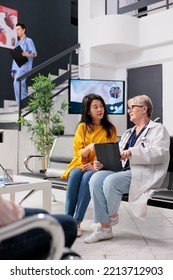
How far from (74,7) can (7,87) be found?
319cm

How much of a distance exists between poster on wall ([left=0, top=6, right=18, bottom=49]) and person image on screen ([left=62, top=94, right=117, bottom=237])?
5148 millimetres

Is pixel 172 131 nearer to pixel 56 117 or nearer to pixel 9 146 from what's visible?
pixel 56 117

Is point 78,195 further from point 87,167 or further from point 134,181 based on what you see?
point 134,181

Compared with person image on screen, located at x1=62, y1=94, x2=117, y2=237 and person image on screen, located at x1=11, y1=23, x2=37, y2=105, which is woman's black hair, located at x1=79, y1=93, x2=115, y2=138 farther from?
person image on screen, located at x1=11, y1=23, x2=37, y2=105

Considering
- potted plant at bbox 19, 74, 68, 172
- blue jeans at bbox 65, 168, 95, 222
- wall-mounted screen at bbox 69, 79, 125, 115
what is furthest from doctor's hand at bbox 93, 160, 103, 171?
wall-mounted screen at bbox 69, 79, 125, 115

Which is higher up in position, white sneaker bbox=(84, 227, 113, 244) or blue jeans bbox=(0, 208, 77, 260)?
blue jeans bbox=(0, 208, 77, 260)

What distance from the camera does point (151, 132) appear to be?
2656 mm

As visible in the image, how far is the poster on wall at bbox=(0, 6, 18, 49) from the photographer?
736 cm

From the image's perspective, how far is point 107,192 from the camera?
2494 mm

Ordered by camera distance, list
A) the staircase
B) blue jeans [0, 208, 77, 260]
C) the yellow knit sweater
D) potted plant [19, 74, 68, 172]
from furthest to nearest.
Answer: the staircase < potted plant [19, 74, 68, 172] < the yellow knit sweater < blue jeans [0, 208, 77, 260]

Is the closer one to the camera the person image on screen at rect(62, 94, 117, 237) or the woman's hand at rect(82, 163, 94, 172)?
the person image on screen at rect(62, 94, 117, 237)

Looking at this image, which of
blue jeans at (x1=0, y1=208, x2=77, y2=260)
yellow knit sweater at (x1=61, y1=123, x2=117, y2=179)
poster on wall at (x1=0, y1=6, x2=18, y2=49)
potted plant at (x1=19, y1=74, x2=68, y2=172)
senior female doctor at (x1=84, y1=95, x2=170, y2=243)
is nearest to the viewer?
blue jeans at (x1=0, y1=208, x2=77, y2=260)

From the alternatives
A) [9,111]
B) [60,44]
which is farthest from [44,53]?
[9,111]

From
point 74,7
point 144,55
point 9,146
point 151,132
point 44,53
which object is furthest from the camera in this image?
point 74,7
